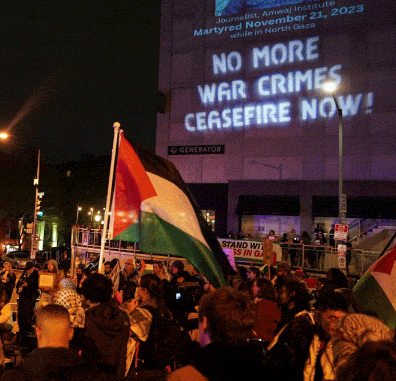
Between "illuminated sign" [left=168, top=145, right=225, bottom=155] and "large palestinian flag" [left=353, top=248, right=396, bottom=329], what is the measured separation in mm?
26610

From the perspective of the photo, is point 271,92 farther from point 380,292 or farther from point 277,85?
point 380,292

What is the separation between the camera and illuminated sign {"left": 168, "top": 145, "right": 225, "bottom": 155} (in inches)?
1260

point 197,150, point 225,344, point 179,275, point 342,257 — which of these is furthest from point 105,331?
point 197,150

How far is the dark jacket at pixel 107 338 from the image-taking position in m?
4.13

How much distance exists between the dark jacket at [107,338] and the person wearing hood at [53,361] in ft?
4.76

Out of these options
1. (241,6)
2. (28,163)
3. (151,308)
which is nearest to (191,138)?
(241,6)

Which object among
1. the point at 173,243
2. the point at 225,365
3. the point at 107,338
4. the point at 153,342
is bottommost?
the point at 153,342

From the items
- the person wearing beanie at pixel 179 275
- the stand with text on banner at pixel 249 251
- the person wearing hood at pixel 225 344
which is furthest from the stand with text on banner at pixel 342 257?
Answer: the person wearing hood at pixel 225 344

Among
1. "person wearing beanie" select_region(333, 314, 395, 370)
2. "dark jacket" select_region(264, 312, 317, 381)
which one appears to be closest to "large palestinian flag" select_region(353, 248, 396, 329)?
"dark jacket" select_region(264, 312, 317, 381)

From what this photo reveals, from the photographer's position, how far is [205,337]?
2734 mm

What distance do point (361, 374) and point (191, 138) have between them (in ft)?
102

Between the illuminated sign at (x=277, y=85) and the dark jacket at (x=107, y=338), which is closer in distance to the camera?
the dark jacket at (x=107, y=338)

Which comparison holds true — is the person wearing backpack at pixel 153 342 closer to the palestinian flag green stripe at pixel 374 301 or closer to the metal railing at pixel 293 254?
the palestinian flag green stripe at pixel 374 301

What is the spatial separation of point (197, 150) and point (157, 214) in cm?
2667
